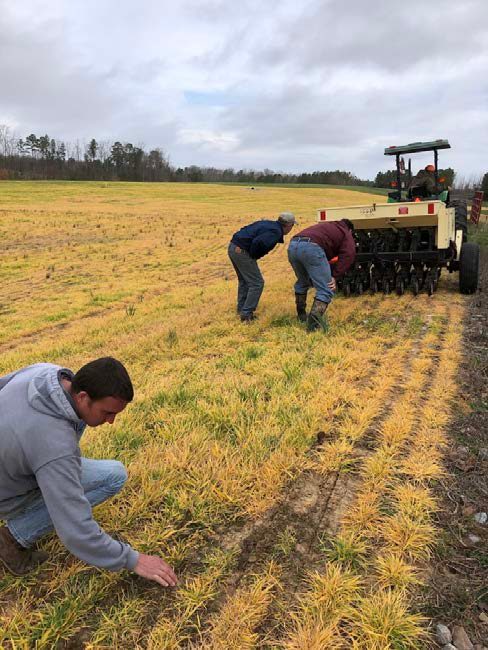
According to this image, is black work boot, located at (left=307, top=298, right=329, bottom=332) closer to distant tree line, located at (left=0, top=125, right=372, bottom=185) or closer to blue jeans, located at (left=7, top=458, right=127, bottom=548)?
blue jeans, located at (left=7, top=458, right=127, bottom=548)

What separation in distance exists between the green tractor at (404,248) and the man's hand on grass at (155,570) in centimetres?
657

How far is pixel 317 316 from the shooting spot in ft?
20.9

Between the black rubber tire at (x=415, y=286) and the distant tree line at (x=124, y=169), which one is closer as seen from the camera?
the black rubber tire at (x=415, y=286)

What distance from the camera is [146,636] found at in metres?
2.04

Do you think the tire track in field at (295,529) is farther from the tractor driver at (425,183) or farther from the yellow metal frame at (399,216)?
the tractor driver at (425,183)

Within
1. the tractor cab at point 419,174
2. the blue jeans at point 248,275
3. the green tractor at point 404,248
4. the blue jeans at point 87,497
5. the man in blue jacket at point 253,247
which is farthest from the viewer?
the tractor cab at point 419,174

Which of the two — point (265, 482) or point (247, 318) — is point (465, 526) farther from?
point (247, 318)

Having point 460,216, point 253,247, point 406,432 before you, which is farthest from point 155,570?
point 460,216

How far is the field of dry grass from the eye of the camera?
82.9 inches

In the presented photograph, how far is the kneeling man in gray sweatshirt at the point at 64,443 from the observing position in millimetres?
1967

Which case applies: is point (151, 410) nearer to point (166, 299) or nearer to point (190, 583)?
point (190, 583)

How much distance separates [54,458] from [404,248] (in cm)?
739

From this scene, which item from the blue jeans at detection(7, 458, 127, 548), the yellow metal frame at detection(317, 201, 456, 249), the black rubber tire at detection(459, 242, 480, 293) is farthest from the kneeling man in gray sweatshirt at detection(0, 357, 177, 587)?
the black rubber tire at detection(459, 242, 480, 293)

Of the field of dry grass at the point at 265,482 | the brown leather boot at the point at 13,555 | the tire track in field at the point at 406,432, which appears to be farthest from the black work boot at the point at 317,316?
the brown leather boot at the point at 13,555
